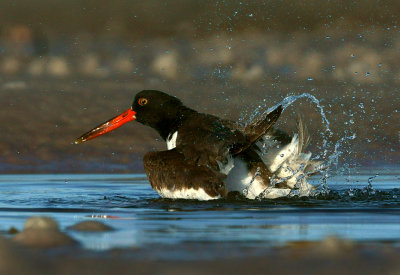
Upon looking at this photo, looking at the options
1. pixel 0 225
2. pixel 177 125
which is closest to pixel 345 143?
pixel 177 125

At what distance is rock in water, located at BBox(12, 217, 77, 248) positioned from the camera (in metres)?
3.19

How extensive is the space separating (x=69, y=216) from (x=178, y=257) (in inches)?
104

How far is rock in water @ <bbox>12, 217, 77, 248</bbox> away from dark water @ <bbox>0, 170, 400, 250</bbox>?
0.39 ft

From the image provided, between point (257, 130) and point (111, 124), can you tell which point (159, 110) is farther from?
point (257, 130)

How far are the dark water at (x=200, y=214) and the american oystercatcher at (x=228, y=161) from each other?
20 centimetres

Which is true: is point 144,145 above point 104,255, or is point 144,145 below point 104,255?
above

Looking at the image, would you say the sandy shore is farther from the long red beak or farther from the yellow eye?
the long red beak

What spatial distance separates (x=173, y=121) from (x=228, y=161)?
158 cm

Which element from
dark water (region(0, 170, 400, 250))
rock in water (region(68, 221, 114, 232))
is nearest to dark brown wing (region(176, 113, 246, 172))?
dark water (region(0, 170, 400, 250))

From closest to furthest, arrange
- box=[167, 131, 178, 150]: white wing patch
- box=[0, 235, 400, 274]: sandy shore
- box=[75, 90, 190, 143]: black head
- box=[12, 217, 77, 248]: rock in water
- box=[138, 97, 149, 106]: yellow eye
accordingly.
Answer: box=[0, 235, 400, 274]: sandy shore, box=[12, 217, 77, 248]: rock in water, box=[167, 131, 178, 150]: white wing patch, box=[75, 90, 190, 143]: black head, box=[138, 97, 149, 106]: yellow eye

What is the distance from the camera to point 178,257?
120 inches

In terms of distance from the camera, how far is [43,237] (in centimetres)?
321

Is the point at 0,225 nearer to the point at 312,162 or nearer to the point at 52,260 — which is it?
the point at 52,260

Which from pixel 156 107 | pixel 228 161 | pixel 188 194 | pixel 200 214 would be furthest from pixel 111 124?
pixel 200 214
